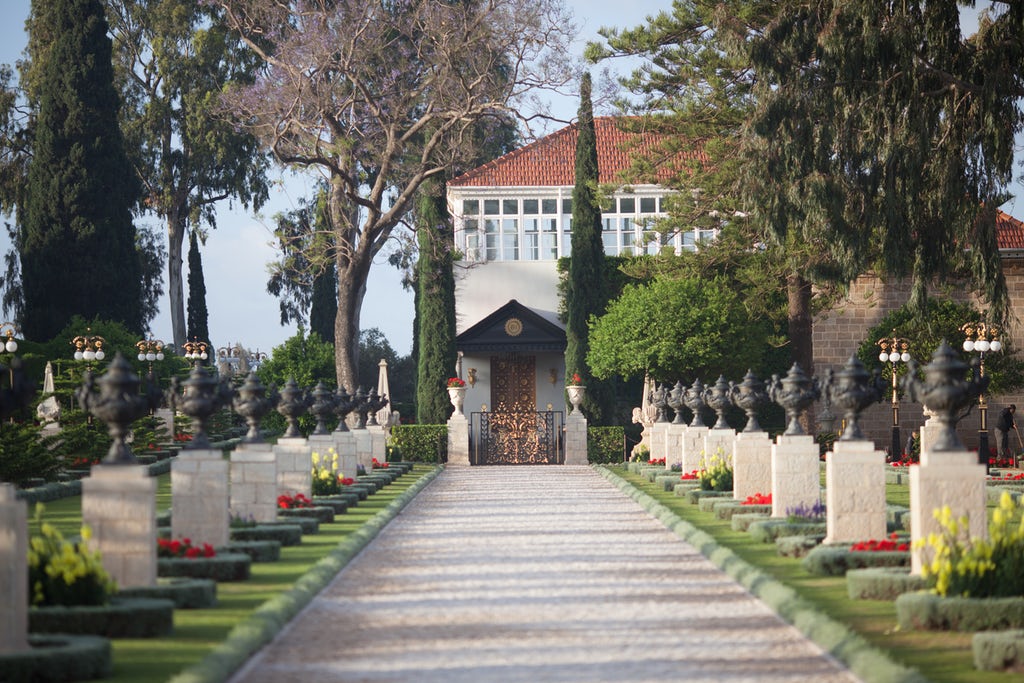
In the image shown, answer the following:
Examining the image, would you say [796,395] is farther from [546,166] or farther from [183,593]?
[546,166]

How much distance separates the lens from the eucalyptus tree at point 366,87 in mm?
37438

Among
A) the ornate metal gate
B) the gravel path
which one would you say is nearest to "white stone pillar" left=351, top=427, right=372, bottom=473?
the ornate metal gate

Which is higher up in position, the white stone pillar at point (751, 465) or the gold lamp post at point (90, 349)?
the gold lamp post at point (90, 349)

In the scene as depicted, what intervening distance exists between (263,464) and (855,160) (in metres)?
13.9

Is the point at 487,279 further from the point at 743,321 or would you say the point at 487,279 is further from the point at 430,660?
the point at 430,660

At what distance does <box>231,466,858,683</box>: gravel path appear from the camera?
8609mm

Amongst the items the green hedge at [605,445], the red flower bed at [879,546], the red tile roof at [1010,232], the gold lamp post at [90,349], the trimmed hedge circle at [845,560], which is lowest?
the trimmed hedge circle at [845,560]

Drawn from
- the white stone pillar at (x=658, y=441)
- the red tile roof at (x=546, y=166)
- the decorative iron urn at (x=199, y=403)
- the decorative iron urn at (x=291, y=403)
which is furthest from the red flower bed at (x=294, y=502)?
the red tile roof at (x=546, y=166)

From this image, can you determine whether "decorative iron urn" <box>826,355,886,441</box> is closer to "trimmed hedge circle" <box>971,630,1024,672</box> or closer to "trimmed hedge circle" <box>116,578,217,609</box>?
"trimmed hedge circle" <box>971,630,1024,672</box>

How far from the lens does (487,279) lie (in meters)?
45.0

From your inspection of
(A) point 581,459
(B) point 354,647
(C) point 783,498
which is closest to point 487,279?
(A) point 581,459

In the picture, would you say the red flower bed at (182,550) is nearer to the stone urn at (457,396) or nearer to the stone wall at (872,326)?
the stone urn at (457,396)

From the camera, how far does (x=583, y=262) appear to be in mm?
41500

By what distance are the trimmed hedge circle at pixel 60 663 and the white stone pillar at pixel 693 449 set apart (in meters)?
20.2
